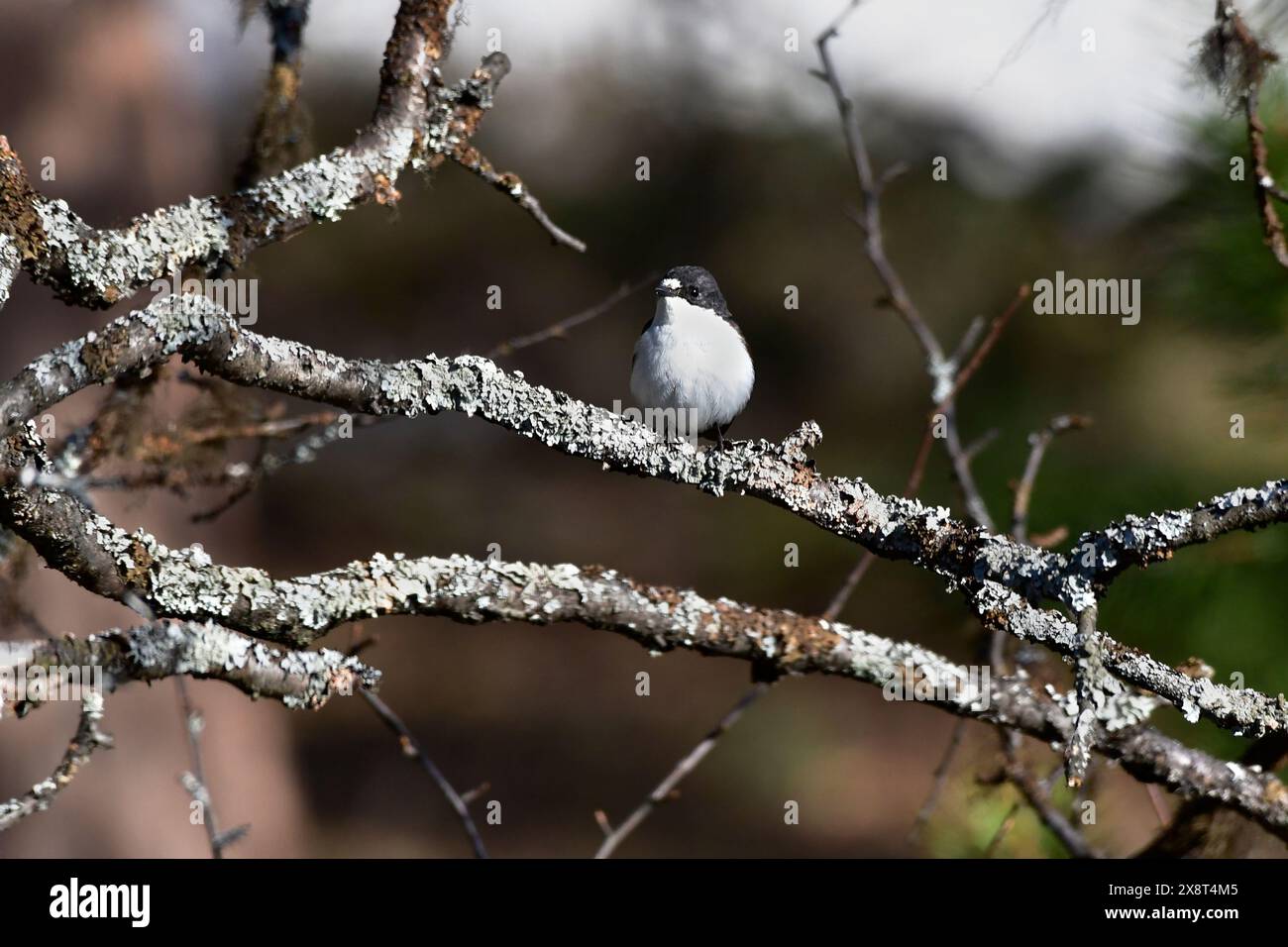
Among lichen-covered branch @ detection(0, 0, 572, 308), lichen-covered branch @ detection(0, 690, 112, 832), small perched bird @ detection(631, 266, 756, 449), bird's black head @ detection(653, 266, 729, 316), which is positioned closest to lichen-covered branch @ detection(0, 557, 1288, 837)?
lichen-covered branch @ detection(0, 690, 112, 832)

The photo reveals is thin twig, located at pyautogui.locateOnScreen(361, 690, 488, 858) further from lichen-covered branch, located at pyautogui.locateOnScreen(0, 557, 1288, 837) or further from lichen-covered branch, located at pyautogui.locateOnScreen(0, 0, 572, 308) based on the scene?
lichen-covered branch, located at pyautogui.locateOnScreen(0, 0, 572, 308)

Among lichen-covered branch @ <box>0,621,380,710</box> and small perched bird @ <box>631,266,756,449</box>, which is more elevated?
small perched bird @ <box>631,266,756,449</box>

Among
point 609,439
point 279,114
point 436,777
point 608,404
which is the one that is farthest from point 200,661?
point 608,404

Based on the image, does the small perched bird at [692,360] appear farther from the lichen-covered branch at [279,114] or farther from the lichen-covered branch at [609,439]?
the lichen-covered branch at [609,439]

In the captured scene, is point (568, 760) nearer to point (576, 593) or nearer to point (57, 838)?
point (57, 838)

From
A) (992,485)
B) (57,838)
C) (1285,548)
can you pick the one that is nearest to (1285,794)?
(1285,548)

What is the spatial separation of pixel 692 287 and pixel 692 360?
0.43 meters

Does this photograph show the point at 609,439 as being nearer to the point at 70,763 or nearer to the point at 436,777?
the point at 436,777

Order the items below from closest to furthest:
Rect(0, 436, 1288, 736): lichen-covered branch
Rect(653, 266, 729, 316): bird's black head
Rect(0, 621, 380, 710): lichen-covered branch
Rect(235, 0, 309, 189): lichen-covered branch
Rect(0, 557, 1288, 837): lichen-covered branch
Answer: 1. Rect(0, 621, 380, 710): lichen-covered branch
2. Rect(0, 557, 1288, 837): lichen-covered branch
3. Rect(0, 436, 1288, 736): lichen-covered branch
4. Rect(235, 0, 309, 189): lichen-covered branch
5. Rect(653, 266, 729, 316): bird's black head

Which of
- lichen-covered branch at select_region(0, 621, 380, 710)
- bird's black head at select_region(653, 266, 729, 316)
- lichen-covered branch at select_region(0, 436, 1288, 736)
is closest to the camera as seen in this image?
lichen-covered branch at select_region(0, 621, 380, 710)

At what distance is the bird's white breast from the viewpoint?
15.8ft

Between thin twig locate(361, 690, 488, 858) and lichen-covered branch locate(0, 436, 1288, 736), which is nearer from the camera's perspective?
lichen-covered branch locate(0, 436, 1288, 736)

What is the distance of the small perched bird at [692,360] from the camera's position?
4832 mm

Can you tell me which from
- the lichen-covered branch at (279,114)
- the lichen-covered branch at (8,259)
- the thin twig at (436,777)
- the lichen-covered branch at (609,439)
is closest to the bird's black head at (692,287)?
the lichen-covered branch at (279,114)
